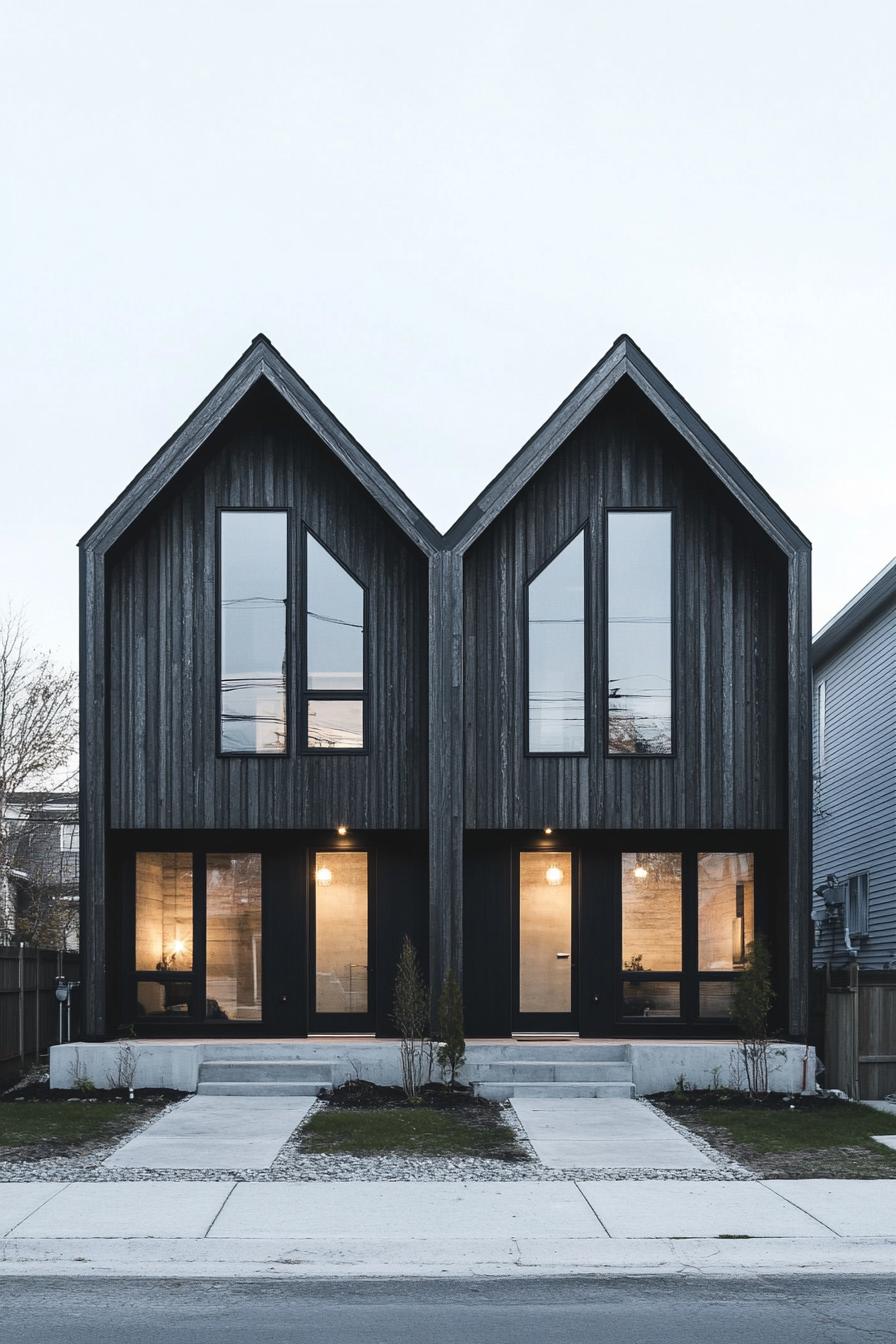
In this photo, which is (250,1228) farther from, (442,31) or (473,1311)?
(442,31)

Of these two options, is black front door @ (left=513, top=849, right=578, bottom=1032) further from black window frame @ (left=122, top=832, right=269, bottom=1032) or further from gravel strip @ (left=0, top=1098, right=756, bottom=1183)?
gravel strip @ (left=0, top=1098, right=756, bottom=1183)

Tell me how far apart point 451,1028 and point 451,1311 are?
766cm

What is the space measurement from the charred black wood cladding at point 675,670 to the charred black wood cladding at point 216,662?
83 centimetres

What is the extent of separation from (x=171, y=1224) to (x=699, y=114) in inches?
713

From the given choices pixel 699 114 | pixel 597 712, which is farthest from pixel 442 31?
Answer: pixel 597 712

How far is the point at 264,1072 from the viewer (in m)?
15.0

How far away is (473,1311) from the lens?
6816 mm

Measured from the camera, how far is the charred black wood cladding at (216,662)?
1595 centimetres

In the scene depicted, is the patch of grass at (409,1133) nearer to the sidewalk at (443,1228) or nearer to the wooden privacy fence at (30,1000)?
the sidewalk at (443,1228)

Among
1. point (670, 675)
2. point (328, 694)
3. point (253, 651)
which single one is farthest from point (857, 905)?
point (253, 651)

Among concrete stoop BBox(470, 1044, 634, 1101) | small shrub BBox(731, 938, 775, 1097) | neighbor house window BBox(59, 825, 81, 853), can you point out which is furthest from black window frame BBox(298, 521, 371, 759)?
neighbor house window BBox(59, 825, 81, 853)

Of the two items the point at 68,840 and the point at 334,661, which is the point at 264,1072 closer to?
the point at 334,661

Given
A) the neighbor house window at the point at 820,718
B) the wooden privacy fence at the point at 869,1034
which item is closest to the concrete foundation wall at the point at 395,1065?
the wooden privacy fence at the point at 869,1034

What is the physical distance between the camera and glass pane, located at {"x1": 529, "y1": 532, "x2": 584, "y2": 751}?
15977 mm
